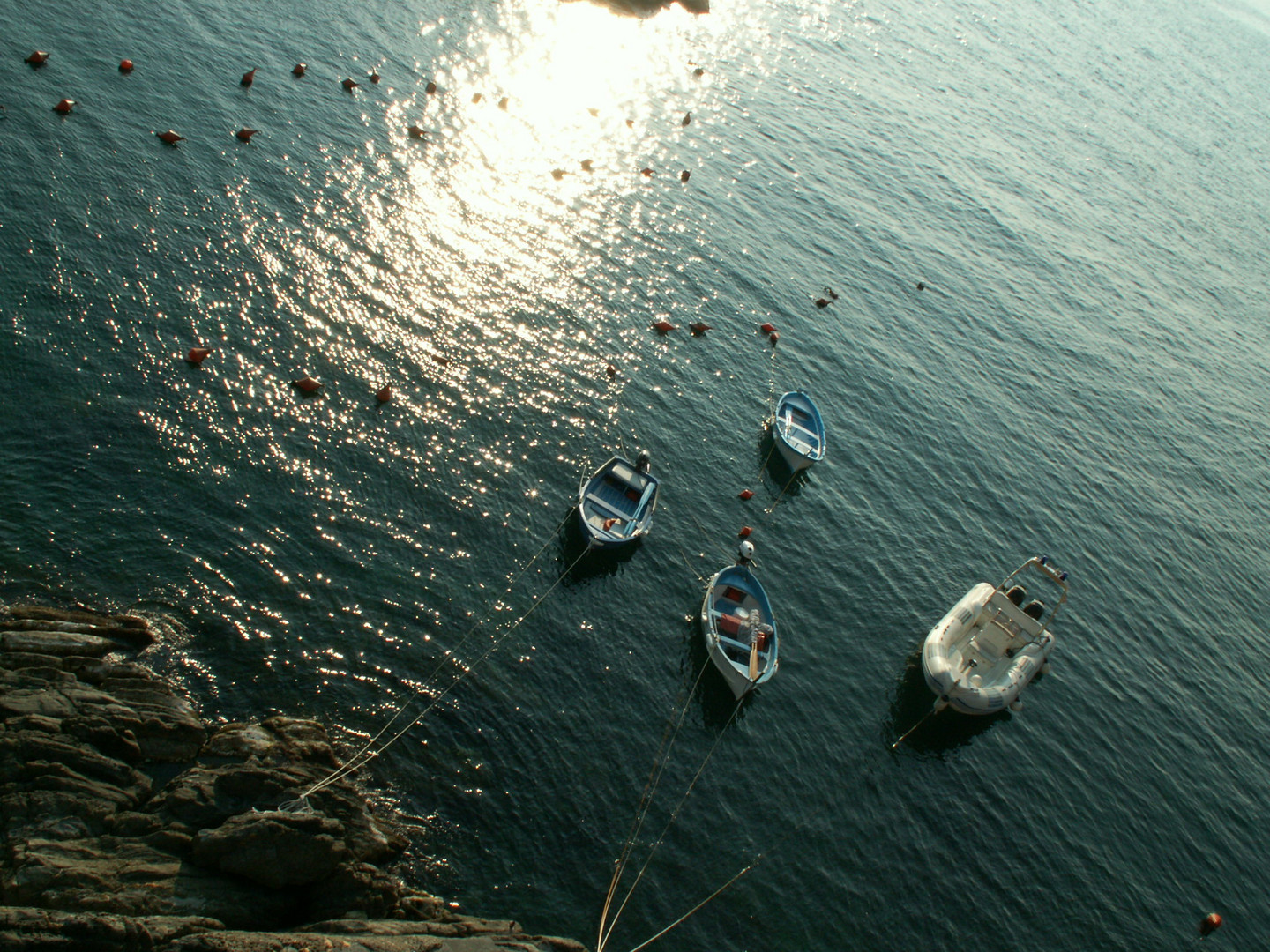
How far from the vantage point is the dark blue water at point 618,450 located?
1348 inches

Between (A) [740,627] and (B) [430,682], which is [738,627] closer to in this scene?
(A) [740,627]

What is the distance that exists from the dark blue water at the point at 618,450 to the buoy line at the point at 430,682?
328 mm

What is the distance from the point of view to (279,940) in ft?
73.1

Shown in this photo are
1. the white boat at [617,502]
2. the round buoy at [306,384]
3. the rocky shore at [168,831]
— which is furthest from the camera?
the round buoy at [306,384]

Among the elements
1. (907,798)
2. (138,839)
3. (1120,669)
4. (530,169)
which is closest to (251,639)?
(138,839)

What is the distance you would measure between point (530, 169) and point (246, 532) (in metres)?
42.1

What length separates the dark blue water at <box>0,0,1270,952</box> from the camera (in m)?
34.2

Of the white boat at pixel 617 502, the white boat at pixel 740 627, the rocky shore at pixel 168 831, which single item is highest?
the white boat at pixel 617 502

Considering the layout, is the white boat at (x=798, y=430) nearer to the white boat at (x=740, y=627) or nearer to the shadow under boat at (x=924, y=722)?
the white boat at (x=740, y=627)

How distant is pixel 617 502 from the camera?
45188 millimetres

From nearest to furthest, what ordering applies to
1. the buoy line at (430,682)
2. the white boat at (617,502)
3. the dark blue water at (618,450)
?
the buoy line at (430,682)
the dark blue water at (618,450)
the white boat at (617,502)

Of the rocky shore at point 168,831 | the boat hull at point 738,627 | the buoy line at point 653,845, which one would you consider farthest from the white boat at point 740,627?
the rocky shore at point 168,831

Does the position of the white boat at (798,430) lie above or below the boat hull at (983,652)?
above

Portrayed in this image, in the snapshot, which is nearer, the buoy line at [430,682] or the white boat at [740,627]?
the buoy line at [430,682]
